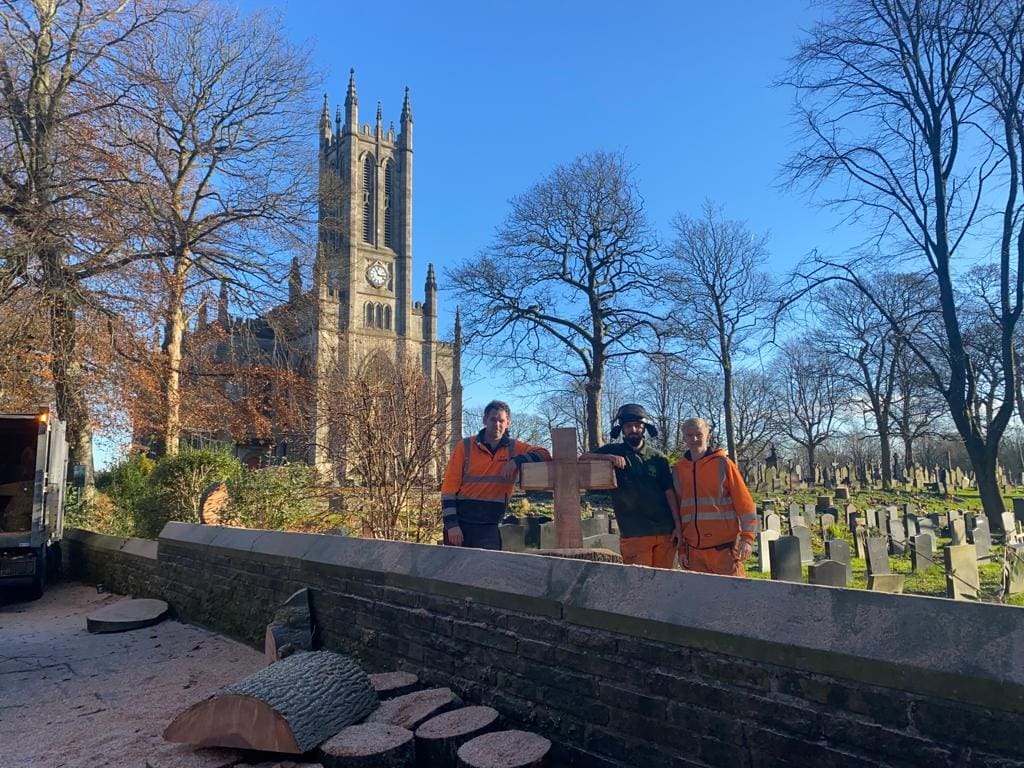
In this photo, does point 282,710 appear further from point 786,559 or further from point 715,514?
point 786,559

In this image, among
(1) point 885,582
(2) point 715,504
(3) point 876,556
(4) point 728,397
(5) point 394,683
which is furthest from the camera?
(4) point 728,397

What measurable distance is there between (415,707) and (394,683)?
40 cm

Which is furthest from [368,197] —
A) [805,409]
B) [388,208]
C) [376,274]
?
[805,409]

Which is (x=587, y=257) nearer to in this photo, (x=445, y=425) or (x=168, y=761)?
(x=445, y=425)

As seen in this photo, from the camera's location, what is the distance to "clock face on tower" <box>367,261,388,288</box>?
62156mm

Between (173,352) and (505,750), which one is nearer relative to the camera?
(505,750)

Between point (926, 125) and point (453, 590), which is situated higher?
point (926, 125)

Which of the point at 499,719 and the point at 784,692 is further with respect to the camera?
the point at 499,719

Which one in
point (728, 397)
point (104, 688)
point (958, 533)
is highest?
point (728, 397)

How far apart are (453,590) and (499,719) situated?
792 millimetres

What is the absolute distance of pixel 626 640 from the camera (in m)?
3.26

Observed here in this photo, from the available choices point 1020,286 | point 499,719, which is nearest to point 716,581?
point 499,719

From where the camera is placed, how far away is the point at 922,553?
34.1 ft

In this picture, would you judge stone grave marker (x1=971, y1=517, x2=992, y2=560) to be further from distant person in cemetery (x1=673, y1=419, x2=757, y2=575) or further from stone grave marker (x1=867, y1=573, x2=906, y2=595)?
distant person in cemetery (x1=673, y1=419, x2=757, y2=575)
